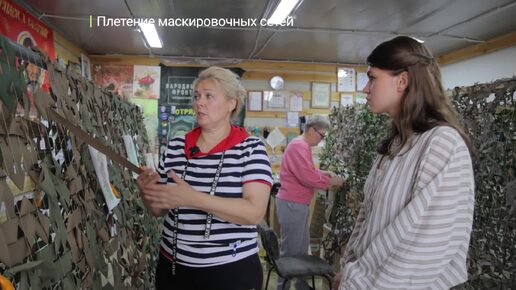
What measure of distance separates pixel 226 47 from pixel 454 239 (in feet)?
14.0

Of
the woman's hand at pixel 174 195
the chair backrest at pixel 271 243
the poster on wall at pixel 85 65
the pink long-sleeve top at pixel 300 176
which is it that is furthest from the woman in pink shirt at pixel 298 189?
the poster on wall at pixel 85 65

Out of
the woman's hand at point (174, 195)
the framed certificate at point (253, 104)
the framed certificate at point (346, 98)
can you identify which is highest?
the framed certificate at point (346, 98)

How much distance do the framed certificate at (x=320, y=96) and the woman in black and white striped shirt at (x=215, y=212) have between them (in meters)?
4.60

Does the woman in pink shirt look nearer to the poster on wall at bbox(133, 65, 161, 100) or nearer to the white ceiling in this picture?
the white ceiling

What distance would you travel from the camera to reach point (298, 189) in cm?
317

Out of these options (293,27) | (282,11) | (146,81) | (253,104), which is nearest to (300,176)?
(282,11)

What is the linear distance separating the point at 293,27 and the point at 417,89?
3117mm

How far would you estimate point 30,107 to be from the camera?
0.80 m

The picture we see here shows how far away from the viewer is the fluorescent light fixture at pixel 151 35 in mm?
3869

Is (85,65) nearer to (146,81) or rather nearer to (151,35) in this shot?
(146,81)

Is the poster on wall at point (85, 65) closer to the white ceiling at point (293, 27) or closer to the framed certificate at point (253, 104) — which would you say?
the white ceiling at point (293, 27)

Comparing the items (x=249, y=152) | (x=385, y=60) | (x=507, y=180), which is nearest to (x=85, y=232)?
(x=249, y=152)

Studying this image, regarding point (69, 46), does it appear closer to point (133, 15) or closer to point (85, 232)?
point (133, 15)

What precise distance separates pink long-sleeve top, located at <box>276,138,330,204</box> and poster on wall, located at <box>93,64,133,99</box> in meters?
3.12
